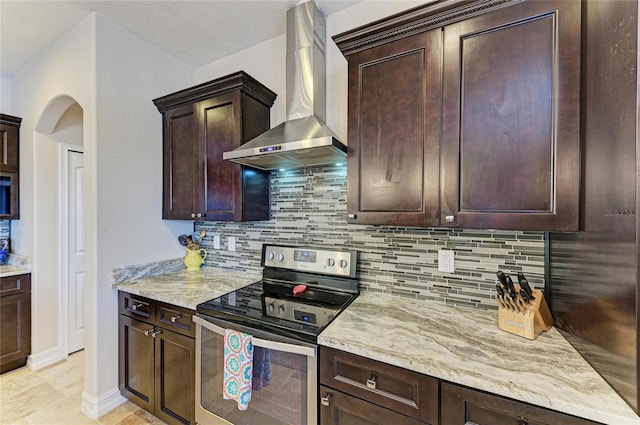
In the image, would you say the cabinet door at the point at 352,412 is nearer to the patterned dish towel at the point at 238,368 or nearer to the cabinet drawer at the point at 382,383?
the cabinet drawer at the point at 382,383

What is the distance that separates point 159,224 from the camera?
2322 mm

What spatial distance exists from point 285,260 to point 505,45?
67.1 inches

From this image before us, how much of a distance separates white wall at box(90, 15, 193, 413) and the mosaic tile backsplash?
613mm

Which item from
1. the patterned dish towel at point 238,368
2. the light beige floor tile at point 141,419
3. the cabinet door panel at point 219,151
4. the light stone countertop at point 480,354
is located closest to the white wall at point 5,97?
the cabinet door panel at point 219,151

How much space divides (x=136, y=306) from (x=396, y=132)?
81.4 inches

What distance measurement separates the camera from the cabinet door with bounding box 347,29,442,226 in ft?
4.18

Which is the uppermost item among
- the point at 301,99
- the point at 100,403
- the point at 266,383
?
the point at 301,99

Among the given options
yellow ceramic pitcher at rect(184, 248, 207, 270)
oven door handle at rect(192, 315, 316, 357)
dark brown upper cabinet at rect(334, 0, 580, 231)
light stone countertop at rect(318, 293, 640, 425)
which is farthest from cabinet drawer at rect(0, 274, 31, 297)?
dark brown upper cabinet at rect(334, 0, 580, 231)

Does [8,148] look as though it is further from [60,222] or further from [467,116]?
[467,116]

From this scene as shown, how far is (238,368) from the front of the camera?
4.44 feet

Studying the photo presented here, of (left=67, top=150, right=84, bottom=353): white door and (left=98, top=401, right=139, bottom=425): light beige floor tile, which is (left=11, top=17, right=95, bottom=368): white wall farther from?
(left=98, top=401, right=139, bottom=425): light beige floor tile

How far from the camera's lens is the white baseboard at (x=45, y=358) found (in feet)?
8.18

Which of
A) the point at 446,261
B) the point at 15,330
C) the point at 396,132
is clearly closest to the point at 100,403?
the point at 15,330

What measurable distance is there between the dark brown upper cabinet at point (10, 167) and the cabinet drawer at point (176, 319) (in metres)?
2.25
